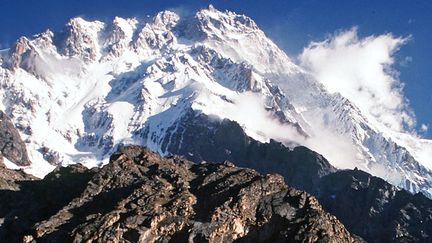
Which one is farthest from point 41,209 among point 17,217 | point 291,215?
point 291,215

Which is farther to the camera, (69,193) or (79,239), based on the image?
(69,193)

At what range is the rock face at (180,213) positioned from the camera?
143750 millimetres

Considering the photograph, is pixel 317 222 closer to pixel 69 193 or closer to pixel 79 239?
pixel 79 239

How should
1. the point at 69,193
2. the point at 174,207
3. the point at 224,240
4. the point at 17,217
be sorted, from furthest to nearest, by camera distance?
the point at 69,193, the point at 17,217, the point at 174,207, the point at 224,240

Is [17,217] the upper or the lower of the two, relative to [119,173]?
lower

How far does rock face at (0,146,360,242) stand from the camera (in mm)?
143750

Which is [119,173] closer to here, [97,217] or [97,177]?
[97,177]

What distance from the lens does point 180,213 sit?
497 ft

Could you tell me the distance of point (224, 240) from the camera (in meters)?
143

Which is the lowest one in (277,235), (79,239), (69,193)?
(79,239)

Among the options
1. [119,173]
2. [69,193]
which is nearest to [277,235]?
[119,173]

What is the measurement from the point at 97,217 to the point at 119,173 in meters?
36.1

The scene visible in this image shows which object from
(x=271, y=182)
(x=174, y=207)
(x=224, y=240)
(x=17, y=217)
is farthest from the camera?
(x=17, y=217)

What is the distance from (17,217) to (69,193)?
65.6 feet
